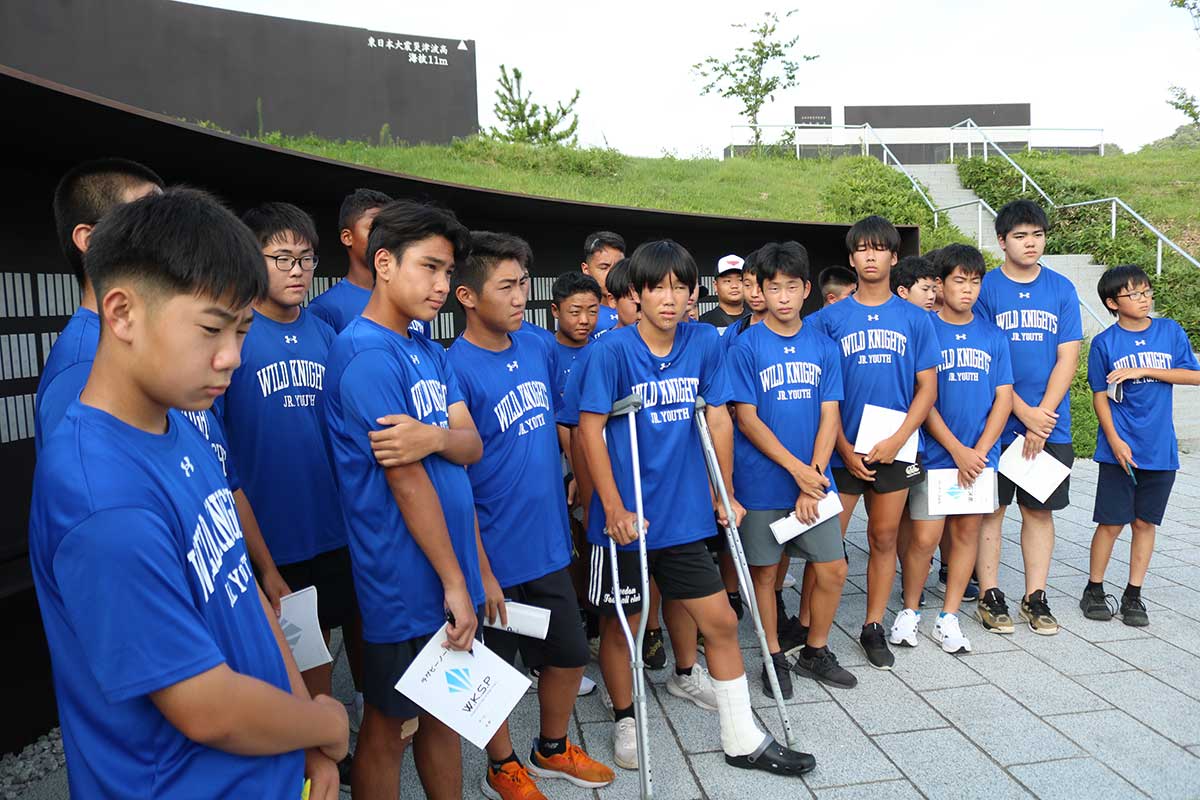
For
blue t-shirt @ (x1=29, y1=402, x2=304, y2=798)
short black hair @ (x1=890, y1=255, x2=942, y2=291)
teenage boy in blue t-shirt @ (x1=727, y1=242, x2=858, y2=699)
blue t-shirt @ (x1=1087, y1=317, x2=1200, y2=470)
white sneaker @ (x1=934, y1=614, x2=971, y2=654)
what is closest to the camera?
blue t-shirt @ (x1=29, y1=402, x2=304, y2=798)

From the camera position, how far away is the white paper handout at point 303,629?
2291 millimetres

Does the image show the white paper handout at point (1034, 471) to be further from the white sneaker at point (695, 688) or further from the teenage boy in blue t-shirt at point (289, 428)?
the teenage boy in blue t-shirt at point (289, 428)

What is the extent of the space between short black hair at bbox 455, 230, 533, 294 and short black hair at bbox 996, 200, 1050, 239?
2992 mm

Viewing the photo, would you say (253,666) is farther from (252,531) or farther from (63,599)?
(252,531)

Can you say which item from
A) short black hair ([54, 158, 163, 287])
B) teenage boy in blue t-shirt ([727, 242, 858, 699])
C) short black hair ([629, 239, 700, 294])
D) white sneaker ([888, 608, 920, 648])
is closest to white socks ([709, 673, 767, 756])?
teenage boy in blue t-shirt ([727, 242, 858, 699])

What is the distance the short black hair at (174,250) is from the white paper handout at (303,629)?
1.30 meters

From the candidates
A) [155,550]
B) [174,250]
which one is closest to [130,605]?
[155,550]

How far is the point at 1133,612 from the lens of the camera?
4410mm

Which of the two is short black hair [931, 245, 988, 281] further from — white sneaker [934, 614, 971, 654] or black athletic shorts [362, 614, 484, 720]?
black athletic shorts [362, 614, 484, 720]

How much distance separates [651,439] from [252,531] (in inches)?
61.2

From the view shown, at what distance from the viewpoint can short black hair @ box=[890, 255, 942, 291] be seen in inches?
194

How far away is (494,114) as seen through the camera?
20.7 m

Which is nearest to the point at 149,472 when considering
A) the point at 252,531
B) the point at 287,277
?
the point at 252,531

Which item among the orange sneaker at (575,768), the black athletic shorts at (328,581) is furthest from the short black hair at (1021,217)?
the black athletic shorts at (328,581)
